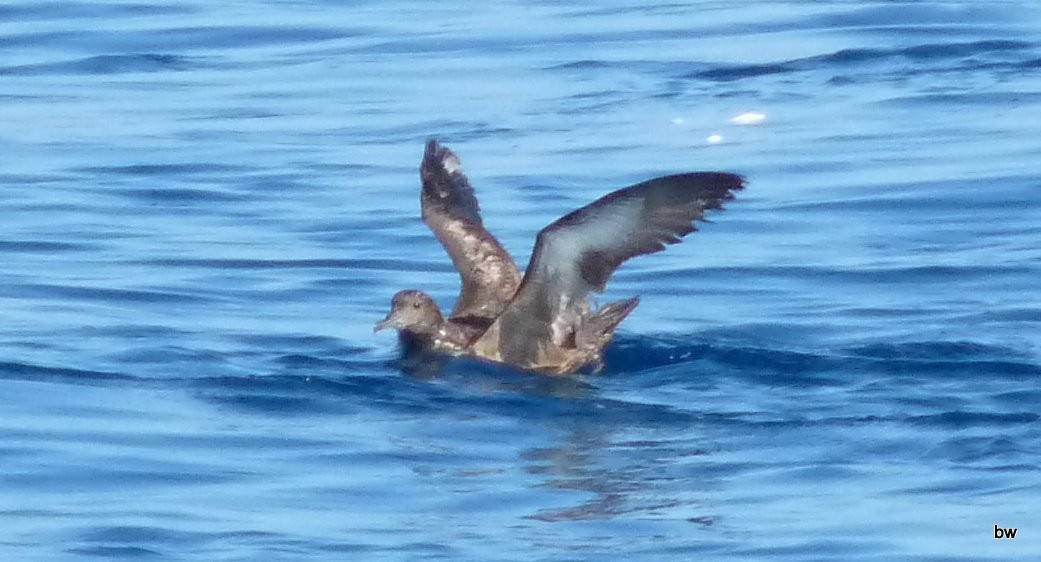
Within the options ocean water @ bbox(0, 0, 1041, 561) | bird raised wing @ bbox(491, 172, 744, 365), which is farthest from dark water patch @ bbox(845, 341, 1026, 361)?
bird raised wing @ bbox(491, 172, 744, 365)

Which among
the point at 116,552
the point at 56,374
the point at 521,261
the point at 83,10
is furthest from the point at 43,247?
the point at 83,10

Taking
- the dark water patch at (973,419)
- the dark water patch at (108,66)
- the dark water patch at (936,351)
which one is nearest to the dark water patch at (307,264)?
the dark water patch at (936,351)

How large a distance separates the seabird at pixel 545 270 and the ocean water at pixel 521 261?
23cm

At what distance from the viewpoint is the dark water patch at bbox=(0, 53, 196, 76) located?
18.7 m

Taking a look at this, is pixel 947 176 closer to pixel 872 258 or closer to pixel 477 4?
pixel 872 258

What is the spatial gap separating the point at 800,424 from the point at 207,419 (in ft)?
7.35

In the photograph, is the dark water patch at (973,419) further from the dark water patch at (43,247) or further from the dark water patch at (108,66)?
the dark water patch at (108,66)

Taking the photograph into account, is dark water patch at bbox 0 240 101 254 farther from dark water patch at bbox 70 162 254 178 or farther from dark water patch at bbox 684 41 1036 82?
dark water patch at bbox 684 41 1036 82

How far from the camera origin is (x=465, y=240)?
1114 cm

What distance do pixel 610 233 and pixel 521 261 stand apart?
315cm

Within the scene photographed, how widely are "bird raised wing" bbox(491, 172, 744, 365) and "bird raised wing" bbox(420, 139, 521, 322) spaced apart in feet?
2.97

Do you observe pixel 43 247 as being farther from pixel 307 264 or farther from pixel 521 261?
pixel 521 261

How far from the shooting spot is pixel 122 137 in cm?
1631

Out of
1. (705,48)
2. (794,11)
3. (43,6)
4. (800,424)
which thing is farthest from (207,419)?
(43,6)
